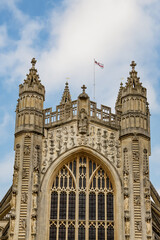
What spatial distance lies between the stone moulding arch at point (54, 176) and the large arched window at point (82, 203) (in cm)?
27

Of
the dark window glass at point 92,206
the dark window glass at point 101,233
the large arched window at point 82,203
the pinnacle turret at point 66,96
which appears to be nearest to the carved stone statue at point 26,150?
the large arched window at point 82,203

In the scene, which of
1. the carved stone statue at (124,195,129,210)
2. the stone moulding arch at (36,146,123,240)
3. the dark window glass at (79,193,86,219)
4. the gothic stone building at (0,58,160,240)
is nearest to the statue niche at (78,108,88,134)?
the gothic stone building at (0,58,160,240)

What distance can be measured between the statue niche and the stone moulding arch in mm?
1070

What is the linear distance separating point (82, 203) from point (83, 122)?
479 centimetres

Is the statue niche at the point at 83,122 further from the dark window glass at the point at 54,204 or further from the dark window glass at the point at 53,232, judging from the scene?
the dark window glass at the point at 53,232

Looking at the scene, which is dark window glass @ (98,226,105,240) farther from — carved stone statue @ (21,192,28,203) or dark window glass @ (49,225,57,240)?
carved stone statue @ (21,192,28,203)

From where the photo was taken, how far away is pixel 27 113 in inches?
1147

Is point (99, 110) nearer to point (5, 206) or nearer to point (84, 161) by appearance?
point (84, 161)

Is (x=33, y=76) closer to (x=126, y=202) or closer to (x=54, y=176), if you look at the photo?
(x=54, y=176)

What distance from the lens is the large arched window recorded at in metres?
26.9

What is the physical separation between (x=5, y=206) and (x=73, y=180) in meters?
4.28

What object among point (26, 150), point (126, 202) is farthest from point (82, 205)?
point (26, 150)

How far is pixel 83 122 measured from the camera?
29.1 meters

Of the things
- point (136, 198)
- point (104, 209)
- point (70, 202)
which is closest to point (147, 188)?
point (136, 198)
